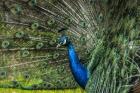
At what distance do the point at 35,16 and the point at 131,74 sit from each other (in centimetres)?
152

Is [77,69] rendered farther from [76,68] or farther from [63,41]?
[63,41]

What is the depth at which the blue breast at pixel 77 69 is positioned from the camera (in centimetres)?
1284

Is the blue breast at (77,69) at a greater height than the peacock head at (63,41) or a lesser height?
lesser

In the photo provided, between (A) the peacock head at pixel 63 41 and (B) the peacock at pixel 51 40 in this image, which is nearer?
(A) the peacock head at pixel 63 41

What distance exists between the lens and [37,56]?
13.1 meters

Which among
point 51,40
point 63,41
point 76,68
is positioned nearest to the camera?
point 63,41

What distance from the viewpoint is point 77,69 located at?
12953mm

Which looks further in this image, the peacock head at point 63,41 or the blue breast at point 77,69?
the blue breast at point 77,69

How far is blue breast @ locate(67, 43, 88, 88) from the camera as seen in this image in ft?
42.1

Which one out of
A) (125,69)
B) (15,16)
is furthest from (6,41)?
(125,69)

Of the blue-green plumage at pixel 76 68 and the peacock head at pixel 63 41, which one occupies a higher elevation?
the peacock head at pixel 63 41

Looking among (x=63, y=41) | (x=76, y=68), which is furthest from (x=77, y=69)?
(x=63, y=41)

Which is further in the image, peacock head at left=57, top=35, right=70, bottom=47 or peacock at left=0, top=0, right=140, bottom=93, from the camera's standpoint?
peacock at left=0, top=0, right=140, bottom=93

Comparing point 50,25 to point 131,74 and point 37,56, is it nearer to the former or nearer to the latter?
point 37,56
